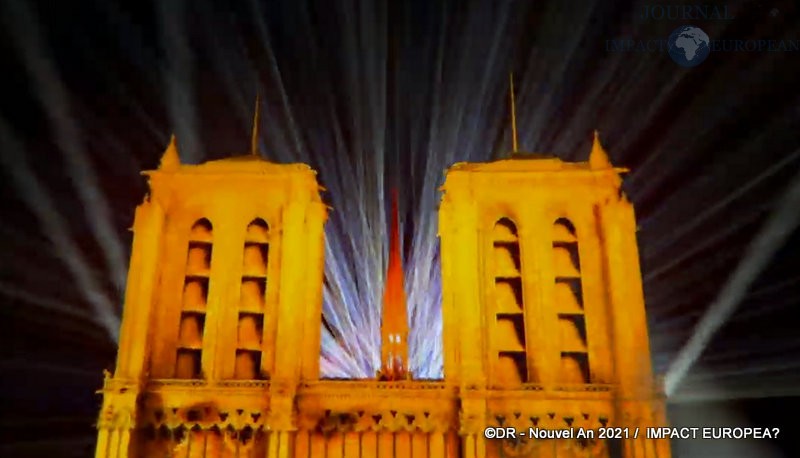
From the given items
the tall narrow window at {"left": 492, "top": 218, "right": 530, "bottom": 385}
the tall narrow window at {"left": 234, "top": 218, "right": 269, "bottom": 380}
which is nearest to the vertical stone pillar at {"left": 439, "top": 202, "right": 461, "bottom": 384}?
the tall narrow window at {"left": 492, "top": 218, "right": 530, "bottom": 385}

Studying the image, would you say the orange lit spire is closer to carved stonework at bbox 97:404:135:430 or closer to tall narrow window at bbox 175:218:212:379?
tall narrow window at bbox 175:218:212:379

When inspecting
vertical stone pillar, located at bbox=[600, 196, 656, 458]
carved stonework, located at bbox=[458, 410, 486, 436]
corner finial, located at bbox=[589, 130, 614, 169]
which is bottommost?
carved stonework, located at bbox=[458, 410, 486, 436]

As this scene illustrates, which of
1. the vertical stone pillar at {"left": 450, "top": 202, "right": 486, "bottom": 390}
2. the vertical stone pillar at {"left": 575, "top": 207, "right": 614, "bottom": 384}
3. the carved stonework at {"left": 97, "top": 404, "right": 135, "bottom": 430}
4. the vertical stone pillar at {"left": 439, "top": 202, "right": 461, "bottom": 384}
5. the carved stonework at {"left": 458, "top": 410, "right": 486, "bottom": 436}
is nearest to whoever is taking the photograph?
the carved stonework at {"left": 458, "top": 410, "right": 486, "bottom": 436}

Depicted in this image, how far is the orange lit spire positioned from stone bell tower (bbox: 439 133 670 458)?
3.03m

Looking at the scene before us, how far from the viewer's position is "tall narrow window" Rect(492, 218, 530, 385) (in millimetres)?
26938

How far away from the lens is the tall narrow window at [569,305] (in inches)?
1058

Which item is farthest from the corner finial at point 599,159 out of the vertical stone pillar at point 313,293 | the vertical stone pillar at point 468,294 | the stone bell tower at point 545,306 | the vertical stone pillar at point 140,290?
the vertical stone pillar at point 140,290

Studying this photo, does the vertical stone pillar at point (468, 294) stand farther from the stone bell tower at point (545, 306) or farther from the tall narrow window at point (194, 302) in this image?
the tall narrow window at point (194, 302)

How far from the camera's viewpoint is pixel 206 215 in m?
28.9

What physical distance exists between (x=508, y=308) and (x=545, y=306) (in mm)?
1439

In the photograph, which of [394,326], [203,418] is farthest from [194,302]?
[394,326]

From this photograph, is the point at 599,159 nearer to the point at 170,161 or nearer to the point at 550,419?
the point at 550,419

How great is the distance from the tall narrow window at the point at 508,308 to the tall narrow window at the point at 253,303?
8.79 meters

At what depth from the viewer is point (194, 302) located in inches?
1105
